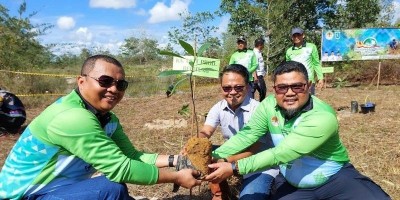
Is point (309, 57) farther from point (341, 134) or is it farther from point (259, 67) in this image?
point (259, 67)

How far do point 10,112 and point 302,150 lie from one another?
17.3ft

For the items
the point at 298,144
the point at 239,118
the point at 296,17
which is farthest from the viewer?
the point at 296,17

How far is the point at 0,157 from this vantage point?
5.09m

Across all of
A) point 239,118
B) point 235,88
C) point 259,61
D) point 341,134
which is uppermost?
point 259,61

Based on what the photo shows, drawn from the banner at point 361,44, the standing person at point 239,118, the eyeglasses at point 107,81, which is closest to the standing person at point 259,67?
the standing person at point 239,118

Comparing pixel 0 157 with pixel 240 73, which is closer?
pixel 240 73

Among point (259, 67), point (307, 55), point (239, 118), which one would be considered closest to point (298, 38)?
point (307, 55)

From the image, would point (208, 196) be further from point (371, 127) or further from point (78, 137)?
point (371, 127)

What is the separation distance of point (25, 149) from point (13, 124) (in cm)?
461

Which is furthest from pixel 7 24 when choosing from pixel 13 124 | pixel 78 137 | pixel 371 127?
pixel 78 137

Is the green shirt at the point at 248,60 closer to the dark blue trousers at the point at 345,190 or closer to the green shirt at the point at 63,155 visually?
the dark blue trousers at the point at 345,190

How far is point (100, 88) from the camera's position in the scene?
81.9 inches

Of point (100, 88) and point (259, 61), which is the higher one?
point (259, 61)

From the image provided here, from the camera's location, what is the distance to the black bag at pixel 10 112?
5953mm
